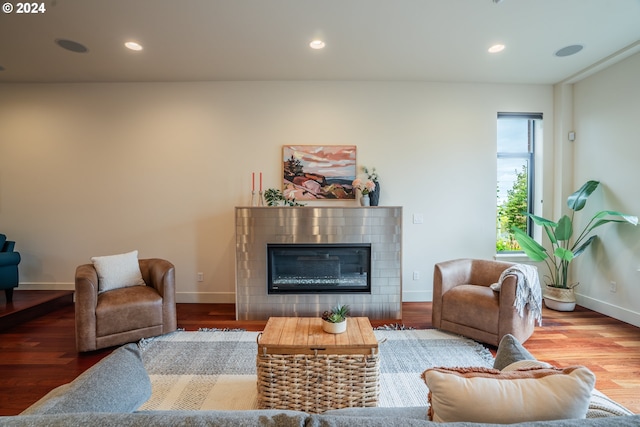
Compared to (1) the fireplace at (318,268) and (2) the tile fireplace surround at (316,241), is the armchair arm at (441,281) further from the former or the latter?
(1) the fireplace at (318,268)

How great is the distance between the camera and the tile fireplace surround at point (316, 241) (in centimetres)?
322

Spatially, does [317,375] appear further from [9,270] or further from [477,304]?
[9,270]

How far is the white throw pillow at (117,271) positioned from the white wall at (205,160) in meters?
0.81

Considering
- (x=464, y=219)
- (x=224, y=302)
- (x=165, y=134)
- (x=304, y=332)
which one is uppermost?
(x=165, y=134)

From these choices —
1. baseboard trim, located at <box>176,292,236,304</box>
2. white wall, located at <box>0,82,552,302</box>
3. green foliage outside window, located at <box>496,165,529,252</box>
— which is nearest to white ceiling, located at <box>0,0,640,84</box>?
white wall, located at <box>0,82,552,302</box>

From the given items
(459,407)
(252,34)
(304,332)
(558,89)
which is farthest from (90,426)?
A: (558,89)

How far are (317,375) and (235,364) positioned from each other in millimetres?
952

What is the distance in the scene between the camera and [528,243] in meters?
3.42

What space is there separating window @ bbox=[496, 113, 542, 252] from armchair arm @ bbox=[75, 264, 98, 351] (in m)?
4.72

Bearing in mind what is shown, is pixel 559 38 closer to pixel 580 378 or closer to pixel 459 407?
pixel 580 378

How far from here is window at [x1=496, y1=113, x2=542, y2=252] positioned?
3930 mm

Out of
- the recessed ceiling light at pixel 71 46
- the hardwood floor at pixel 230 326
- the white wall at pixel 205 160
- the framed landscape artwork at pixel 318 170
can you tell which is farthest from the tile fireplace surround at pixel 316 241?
the recessed ceiling light at pixel 71 46

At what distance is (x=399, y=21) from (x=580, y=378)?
274 cm

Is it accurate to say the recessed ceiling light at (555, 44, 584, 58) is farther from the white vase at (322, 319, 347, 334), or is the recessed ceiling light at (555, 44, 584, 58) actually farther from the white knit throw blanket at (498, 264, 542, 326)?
the white vase at (322, 319, 347, 334)
